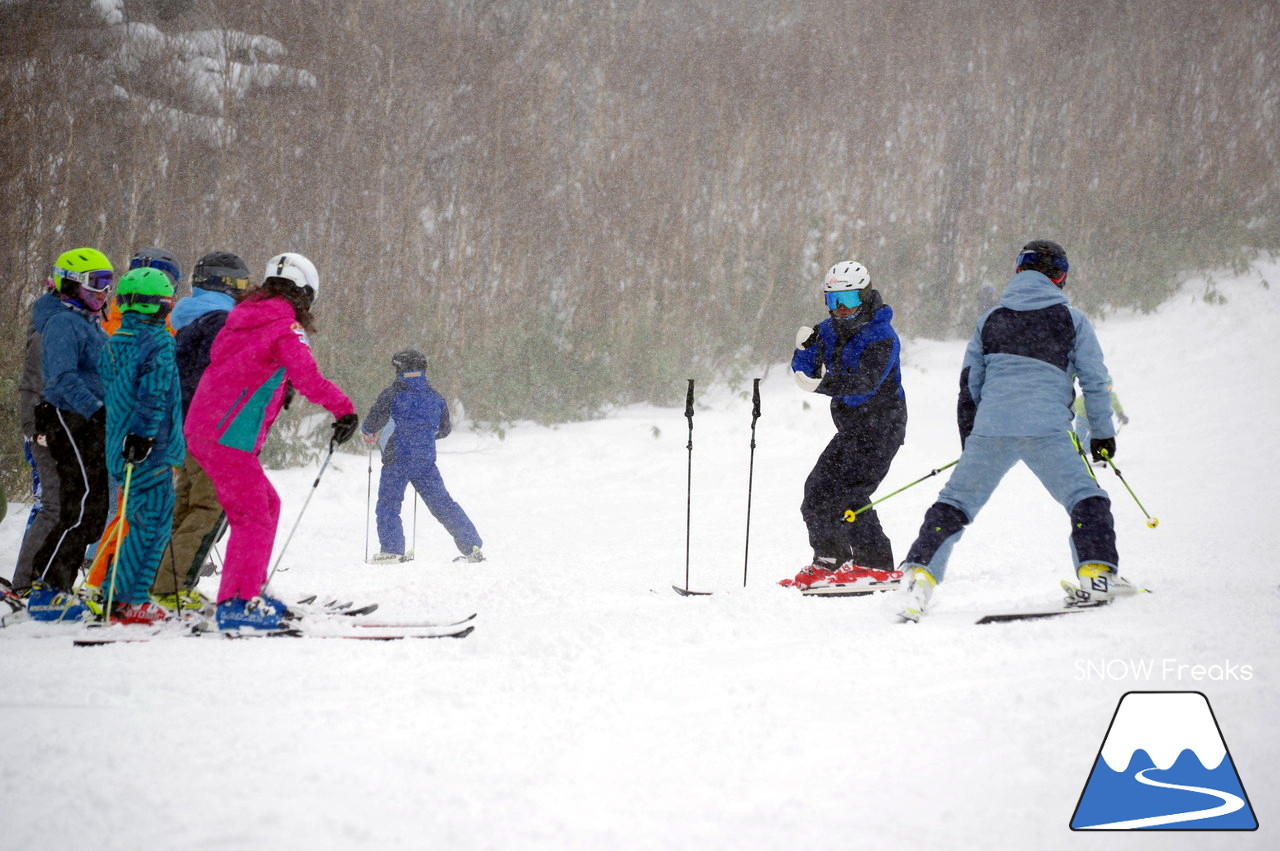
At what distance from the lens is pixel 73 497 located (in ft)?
13.6

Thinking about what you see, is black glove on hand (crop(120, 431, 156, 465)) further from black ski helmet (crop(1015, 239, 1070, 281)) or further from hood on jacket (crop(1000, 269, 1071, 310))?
black ski helmet (crop(1015, 239, 1070, 281))

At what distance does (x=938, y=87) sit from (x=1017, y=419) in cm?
1807

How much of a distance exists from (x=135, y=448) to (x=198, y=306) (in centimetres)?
102

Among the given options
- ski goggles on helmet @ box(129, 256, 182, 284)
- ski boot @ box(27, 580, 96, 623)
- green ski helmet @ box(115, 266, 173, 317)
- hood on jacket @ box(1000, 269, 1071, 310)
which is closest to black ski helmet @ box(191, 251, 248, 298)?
ski goggles on helmet @ box(129, 256, 182, 284)

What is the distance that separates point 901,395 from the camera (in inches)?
210

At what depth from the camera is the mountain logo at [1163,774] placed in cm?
204

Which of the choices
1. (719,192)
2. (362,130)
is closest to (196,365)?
(362,130)

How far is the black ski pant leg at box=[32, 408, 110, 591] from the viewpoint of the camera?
13.4ft

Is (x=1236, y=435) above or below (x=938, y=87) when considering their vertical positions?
below

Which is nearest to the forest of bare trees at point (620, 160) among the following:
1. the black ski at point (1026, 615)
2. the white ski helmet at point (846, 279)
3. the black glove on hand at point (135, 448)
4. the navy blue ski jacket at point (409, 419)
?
the navy blue ski jacket at point (409, 419)

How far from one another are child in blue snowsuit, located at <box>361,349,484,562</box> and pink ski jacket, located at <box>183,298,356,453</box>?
309 centimetres

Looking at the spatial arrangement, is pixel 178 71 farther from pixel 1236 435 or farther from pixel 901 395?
pixel 1236 435

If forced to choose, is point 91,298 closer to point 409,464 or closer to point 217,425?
point 217,425

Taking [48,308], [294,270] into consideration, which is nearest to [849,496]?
[294,270]
